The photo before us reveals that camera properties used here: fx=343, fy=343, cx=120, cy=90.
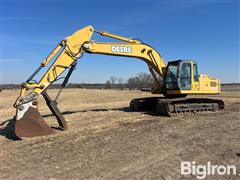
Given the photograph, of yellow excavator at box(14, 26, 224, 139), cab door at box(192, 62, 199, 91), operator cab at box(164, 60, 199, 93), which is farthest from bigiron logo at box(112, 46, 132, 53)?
cab door at box(192, 62, 199, 91)

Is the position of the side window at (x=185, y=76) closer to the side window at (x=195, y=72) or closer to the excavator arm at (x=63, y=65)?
the side window at (x=195, y=72)

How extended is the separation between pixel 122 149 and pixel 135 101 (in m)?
8.65

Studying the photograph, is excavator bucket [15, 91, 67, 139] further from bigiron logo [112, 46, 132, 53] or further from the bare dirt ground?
bigiron logo [112, 46, 132, 53]

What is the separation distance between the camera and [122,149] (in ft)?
30.4

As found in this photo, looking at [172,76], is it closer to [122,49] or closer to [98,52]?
[122,49]

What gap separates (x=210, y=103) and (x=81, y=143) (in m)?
8.85

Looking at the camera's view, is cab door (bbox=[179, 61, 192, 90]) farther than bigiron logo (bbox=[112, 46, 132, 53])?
Yes

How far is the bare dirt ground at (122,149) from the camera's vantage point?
7465 millimetres

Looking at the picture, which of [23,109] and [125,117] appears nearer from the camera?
[23,109]

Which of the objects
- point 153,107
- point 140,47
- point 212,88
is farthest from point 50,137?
point 212,88

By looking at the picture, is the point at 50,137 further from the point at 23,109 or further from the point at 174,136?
the point at 174,136

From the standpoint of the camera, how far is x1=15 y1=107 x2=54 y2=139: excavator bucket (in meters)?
11.2

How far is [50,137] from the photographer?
37.1ft

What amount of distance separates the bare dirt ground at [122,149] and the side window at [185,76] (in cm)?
277
